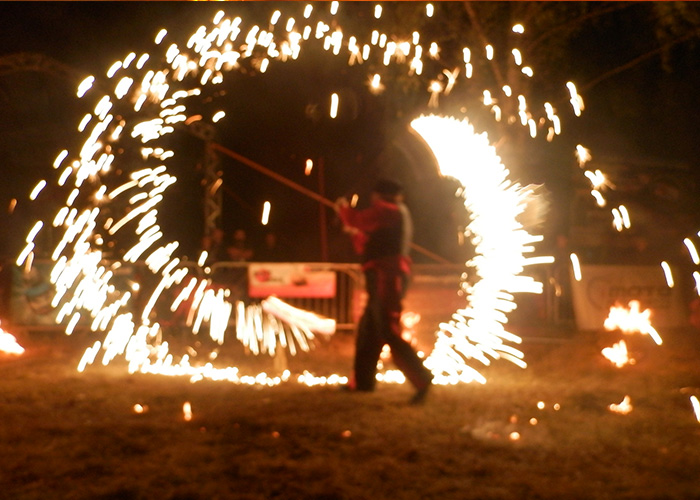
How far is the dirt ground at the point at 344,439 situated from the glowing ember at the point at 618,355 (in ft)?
2.92

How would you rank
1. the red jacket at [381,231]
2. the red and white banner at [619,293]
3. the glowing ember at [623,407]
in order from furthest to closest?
the red and white banner at [619,293]
the red jacket at [381,231]
the glowing ember at [623,407]

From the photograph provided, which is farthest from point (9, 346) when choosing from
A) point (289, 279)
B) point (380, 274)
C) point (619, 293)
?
point (619, 293)

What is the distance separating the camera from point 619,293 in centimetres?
1145

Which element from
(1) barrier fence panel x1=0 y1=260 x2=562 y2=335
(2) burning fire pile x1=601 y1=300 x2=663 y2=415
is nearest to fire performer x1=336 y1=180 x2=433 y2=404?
(1) barrier fence panel x1=0 y1=260 x2=562 y2=335

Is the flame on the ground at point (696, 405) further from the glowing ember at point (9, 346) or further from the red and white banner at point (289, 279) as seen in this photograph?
the glowing ember at point (9, 346)

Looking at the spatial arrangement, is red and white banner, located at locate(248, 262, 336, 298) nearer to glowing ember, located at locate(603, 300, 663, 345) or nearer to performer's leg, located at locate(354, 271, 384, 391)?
glowing ember, located at locate(603, 300, 663, 345)

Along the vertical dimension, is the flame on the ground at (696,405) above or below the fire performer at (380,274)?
below

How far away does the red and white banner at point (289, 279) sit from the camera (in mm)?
10672

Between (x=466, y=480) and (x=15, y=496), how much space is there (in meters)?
2.29

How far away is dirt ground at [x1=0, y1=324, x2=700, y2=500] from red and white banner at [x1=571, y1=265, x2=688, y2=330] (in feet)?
10.2

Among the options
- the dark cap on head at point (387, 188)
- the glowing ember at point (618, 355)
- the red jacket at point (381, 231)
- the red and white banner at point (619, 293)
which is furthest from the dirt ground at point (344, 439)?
the red and white banner at point (619, 293)

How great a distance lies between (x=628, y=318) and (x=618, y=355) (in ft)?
7.22

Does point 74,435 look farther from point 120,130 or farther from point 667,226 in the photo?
point 667,226

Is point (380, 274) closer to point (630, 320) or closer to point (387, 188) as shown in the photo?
point (387, 188)
